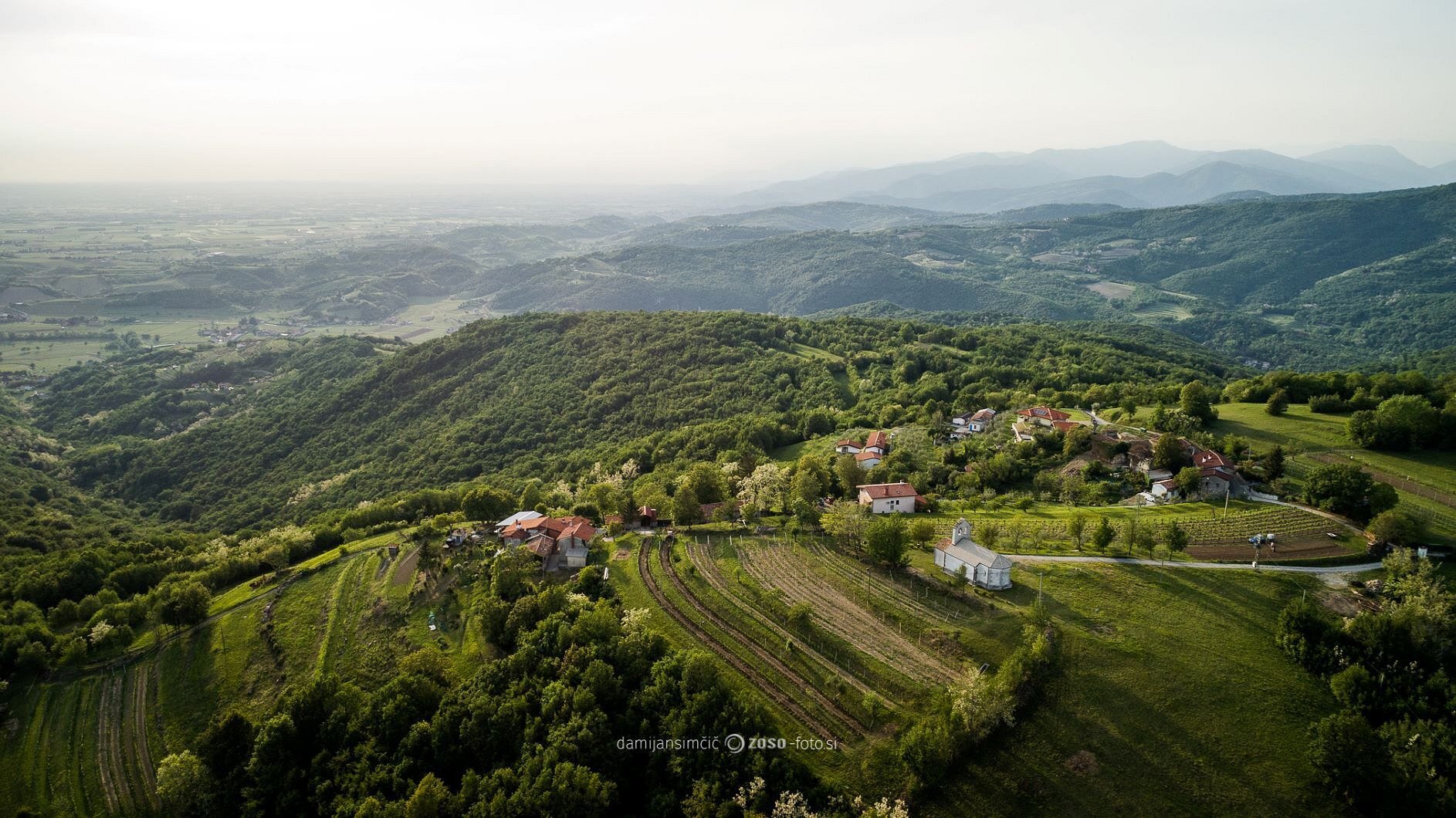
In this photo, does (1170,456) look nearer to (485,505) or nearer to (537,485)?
(485,505)

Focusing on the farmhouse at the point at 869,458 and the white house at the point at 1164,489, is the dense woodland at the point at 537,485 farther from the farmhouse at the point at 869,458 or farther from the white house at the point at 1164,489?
the farmhouse at the point at 869,458

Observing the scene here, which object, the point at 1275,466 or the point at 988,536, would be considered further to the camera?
the point at 1275,466

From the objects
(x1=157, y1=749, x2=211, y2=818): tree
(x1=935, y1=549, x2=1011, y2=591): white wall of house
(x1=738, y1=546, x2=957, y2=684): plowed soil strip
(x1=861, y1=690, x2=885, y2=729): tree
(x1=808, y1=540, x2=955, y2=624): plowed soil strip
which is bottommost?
(x1=157, y1=749, x2=211, y2=818): tree

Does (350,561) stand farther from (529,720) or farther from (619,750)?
(619,750)

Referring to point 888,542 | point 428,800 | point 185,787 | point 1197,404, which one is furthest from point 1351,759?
point 185,787

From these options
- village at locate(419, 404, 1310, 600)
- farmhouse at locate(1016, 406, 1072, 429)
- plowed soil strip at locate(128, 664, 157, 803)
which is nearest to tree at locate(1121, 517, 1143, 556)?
village at locate(419, 404, 1310, 600)

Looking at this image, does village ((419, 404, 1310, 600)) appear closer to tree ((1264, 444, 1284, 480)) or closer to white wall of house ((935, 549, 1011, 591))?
white wall of house ((935, 549, 1011, 591))

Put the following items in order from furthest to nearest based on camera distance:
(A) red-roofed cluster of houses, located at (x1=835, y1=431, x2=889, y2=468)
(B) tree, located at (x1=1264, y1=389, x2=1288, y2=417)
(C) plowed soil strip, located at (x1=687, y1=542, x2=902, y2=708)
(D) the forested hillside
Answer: (D) the forested hillside
(A) red-roofed cluster of houses, located at (x1=835, y1=431, x2=889, y2=468)
(B) tree, located at (x1=1264, y1=389, x2=1288, y2=417)
(C) plowed soil strip, located at (x1=687, y1=542, x2=902, y2=708)
